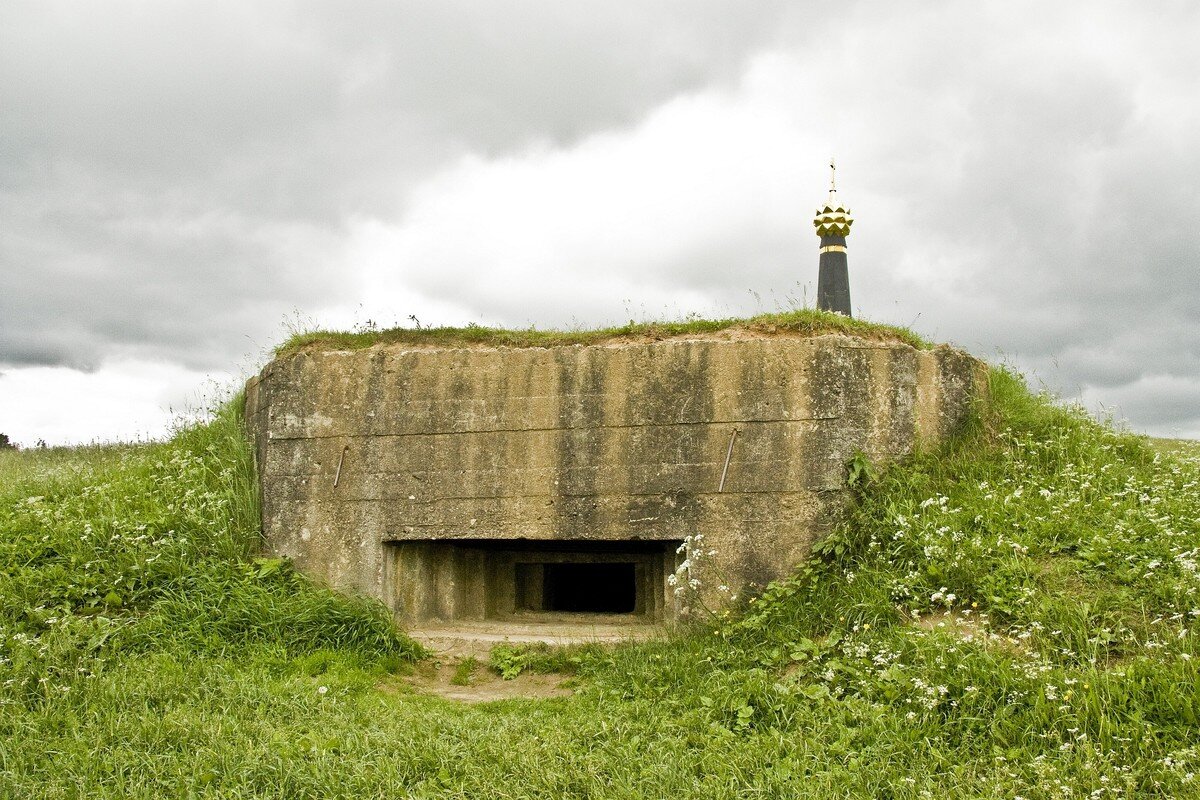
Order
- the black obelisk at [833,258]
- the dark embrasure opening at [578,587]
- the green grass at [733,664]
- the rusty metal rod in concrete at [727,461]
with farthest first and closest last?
the black obelisk at [833,258] → the dark embrasure opening at [578,587] → the rusty metal rod in concrete at [727,461] → the green grass at [733,664]

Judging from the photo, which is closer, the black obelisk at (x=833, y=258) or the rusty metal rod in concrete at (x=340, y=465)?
the rusty metal rod in concrete at (x=340, y=465)

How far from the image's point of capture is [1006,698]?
4582 millimetres

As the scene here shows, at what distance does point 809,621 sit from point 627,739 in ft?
5.91

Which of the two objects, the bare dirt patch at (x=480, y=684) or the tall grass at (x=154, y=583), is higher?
the tall grass at (x=154, y=583)

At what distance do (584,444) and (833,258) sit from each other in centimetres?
585

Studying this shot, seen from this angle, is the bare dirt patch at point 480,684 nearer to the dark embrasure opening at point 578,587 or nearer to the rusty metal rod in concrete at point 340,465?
the rusty metal rod in concrete at point 340,465

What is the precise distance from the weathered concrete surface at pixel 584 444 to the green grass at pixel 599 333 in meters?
0.17

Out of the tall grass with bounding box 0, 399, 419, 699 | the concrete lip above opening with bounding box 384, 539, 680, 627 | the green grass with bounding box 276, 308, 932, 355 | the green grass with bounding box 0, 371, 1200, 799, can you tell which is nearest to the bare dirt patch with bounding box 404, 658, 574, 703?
the green grass with bounding box 0, 371, 1200, 799

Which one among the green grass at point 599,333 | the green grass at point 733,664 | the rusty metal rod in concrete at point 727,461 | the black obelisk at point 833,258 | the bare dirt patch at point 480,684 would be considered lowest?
the bare dirt patch at point 480,684

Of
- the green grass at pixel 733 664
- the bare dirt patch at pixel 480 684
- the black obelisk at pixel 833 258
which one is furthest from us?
the black obelisk at pixel 833 258

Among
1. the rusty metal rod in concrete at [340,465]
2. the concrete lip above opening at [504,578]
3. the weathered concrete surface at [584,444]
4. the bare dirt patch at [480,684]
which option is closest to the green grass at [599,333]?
the weathered concrete surface at [584,444]

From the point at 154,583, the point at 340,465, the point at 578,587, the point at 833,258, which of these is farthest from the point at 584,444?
the point at 833,258

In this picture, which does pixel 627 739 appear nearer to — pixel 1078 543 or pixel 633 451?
pixel 633 451

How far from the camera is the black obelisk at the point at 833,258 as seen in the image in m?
11.4
